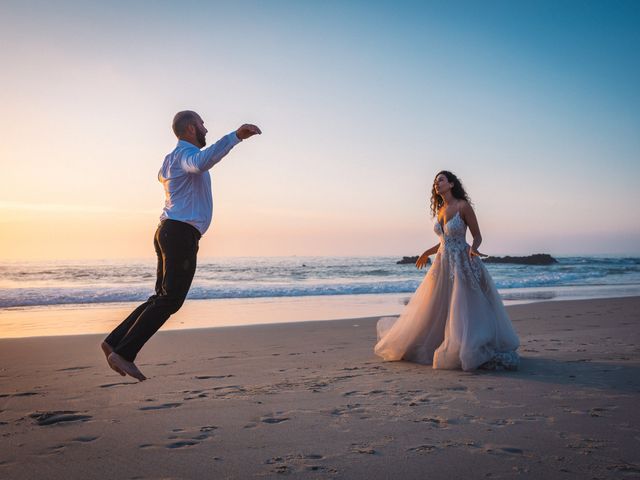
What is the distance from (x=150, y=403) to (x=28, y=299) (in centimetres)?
1347

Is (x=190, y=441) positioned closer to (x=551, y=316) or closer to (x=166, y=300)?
(x=166, y=300)

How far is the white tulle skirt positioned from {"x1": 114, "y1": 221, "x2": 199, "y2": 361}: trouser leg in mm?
2749

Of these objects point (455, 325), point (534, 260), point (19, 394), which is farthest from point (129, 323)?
point (534, 260)

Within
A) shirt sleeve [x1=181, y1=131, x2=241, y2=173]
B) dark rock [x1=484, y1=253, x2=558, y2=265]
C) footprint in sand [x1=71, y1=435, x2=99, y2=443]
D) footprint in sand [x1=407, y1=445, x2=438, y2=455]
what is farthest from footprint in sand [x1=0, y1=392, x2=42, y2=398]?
dark rock [x1=484, y1=253, x2=558, y2=265]

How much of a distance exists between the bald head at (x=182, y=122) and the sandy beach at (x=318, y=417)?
81.2 inches

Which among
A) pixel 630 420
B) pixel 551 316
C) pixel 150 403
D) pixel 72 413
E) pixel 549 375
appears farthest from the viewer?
pixel 551 316

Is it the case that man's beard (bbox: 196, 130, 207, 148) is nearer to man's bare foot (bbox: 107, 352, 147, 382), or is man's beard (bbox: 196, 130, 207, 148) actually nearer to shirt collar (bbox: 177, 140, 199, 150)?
shirt collar (bbox: 177, 140, 199, 150)

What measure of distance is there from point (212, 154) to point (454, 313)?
10.4ft


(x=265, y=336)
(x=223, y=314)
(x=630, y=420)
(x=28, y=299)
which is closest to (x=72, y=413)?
(x=630, y=420)

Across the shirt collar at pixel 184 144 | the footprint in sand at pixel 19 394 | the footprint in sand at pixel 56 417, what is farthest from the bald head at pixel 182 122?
the footprint in sand at pixel 19 394

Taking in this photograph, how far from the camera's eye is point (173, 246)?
12.1 feet

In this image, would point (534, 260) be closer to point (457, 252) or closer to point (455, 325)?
point (457, 252)

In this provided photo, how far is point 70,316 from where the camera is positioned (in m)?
11.6

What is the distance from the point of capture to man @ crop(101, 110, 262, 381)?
3.72 m
